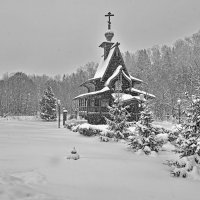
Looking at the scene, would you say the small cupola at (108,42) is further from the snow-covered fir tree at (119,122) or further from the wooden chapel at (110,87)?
the snow-covered fir tree at (119,122)

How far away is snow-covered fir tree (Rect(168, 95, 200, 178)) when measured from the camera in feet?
33.4

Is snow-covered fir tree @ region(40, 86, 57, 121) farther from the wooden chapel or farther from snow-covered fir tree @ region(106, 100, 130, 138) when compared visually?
snow-covered fir tree @ region(106, 100, 130, 138)

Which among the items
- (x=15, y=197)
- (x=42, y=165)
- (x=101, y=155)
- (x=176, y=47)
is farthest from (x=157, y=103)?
(x=176, y=47)

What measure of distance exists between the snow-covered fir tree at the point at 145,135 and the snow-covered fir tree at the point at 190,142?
2.96 meters

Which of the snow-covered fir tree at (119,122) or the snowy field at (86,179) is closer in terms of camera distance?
the snowy field at (86,179)

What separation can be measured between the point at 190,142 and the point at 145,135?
12.9ft

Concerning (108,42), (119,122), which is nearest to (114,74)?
(108,42)

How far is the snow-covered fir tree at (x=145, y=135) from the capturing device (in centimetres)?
1421

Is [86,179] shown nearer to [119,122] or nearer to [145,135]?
[145,135]

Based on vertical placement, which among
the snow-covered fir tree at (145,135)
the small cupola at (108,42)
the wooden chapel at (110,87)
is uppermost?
the small cupola at (108,42)

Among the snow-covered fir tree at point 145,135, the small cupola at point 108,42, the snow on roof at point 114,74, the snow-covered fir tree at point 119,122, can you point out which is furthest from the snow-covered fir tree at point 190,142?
the small cupola at point 108,42

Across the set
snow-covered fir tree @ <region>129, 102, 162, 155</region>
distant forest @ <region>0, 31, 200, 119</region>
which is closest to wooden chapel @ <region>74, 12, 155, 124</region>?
distant forest @ <region>0, 31, 200, 119</region>

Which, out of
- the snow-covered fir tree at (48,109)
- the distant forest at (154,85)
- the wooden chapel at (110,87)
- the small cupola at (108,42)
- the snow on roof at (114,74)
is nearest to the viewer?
the snow on roof at (114,74)

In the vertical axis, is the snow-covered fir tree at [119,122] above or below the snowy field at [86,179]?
above
